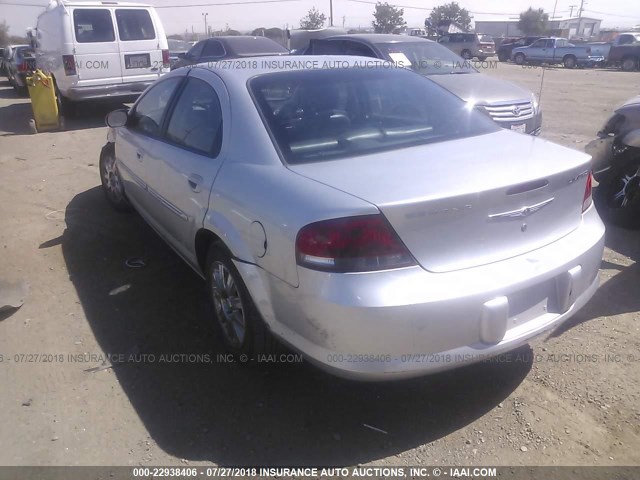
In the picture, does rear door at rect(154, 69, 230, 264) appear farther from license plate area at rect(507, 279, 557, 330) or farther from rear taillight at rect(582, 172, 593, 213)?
rear taillight at rect(582, 172, 593, 213)

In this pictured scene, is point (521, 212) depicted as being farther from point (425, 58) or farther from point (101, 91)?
point (101, 91)

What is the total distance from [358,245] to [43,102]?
405 inches

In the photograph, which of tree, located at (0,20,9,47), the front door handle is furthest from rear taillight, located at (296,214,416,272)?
tree, located at (0,20,9,47)

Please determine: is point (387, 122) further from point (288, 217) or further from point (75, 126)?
point (75, 126)

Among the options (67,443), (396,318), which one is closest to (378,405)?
(396,318)

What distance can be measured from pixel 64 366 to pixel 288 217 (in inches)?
72.7

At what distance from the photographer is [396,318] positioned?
2.35 meters

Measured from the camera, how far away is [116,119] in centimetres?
483

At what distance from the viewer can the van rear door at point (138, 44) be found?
11.4 metres

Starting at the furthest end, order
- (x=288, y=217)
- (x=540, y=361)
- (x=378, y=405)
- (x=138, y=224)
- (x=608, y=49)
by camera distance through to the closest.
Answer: (x=608, y=49), (x=138, y=224), (x=540, y=361), (x=378, y=405), (x=288, y=217)

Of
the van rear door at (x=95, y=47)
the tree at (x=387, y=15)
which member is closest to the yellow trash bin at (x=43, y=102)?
the van rear door at (x=95, y=47)

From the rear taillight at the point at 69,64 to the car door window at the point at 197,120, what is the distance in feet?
26.8

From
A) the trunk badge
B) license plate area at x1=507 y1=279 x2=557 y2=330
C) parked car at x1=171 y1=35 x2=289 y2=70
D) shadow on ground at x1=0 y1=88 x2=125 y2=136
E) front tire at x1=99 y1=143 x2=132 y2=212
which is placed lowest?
shadow on ground at x1=0 y1=88 x2=125 y2=136

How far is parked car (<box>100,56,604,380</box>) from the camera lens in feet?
7.86
